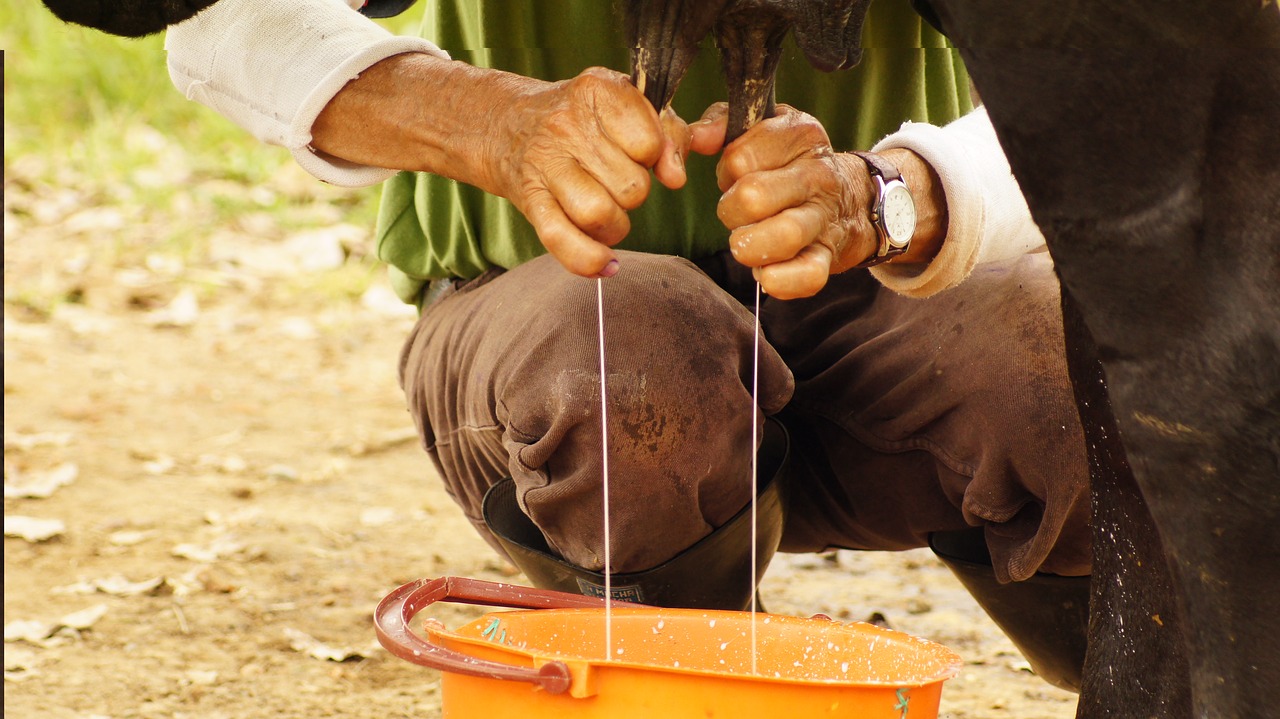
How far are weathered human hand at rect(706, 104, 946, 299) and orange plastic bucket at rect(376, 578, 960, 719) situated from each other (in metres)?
0.39

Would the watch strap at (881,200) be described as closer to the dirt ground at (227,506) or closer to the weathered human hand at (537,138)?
the weathered human hand at (537,138)

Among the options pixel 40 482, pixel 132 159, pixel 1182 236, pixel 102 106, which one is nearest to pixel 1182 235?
pixel 1182 236

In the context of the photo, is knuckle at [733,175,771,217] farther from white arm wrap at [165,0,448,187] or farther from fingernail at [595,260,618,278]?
white arm wrap at [165,0,448,187]

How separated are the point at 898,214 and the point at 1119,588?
0.51 m

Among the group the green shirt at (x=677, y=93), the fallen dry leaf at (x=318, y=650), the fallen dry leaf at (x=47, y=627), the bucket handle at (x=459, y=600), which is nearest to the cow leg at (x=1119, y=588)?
the bucket handle at (x=459, y=600)

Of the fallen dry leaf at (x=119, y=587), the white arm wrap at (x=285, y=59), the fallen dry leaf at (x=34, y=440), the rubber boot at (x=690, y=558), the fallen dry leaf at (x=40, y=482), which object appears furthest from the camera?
the fallen dry leaf at (x=34, y=440)

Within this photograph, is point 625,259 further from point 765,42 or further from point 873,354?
point 765,42

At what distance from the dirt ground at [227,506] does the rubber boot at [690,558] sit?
0.48 m

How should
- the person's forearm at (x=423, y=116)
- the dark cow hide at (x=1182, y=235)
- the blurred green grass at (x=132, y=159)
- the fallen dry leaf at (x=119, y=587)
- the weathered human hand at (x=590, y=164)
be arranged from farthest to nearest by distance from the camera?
the blurred green grass at (x=132, y=159) < the fallen dry leaf at (x=119, y=587) < the person's forearm at (x=423, y=116) < the weathered human hand at (x=590, y=164) < the dark cow hide at (x=1182, y=235)

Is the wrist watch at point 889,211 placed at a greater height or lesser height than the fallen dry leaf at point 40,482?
greater

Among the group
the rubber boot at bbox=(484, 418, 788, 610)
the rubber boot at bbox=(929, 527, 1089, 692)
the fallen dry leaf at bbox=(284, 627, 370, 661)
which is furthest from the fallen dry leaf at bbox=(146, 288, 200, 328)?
the rubber boot at bbox=(929, 527, 1089, 692)

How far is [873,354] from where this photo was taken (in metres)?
1.91

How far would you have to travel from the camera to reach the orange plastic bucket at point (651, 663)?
120 cm

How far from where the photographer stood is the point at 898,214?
153 cm
